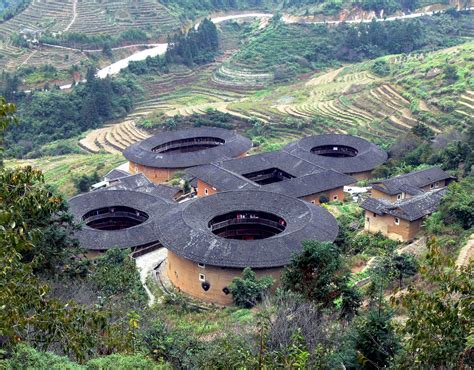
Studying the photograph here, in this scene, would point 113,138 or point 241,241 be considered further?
point 113,138

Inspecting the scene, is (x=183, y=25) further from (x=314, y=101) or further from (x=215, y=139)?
(x=215, y=139)

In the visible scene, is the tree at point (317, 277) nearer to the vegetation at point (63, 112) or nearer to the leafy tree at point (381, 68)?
the vegetation at point (63, 112)

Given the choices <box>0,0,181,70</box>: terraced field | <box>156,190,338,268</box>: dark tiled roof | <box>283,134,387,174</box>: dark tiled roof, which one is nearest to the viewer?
<box>156,190,338,268</box>: dark tiled roof

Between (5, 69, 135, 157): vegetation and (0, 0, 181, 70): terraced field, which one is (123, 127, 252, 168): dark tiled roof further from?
(0, 0, 181, 70): terraced field

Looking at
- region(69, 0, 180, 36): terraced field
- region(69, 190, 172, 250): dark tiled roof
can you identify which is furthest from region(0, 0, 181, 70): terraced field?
region(69, 190, 172, 250): dark tiled roof

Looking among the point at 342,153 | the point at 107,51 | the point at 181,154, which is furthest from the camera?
the point at 107,51

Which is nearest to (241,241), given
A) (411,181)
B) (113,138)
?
(411,181)

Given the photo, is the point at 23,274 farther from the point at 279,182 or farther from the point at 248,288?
the point at 279,182

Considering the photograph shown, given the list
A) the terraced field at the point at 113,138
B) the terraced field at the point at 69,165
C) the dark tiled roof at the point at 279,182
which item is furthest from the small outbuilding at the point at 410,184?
the terraced field at the point at 113,138
